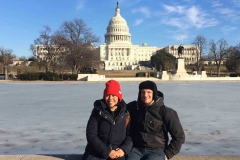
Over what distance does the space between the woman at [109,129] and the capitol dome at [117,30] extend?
110047 mm

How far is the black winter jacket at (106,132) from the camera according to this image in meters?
3.12

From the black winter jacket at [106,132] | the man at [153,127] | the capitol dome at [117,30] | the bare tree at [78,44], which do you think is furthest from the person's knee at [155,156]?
the capitol dome at [117,30]

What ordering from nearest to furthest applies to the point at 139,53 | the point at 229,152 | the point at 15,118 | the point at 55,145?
the point at 229,152
the point at 55,145
the point at 15,118
the point at 139,53

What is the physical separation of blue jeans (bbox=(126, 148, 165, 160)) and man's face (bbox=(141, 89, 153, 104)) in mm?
564

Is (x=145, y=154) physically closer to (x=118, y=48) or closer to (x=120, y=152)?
(x=120, y=152)

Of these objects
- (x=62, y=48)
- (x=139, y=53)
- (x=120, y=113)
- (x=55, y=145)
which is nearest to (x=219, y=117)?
(x=55, y=145)

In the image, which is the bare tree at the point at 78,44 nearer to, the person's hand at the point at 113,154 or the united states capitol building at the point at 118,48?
the person's hand at the point at 113,154

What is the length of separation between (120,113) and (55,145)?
204 cm

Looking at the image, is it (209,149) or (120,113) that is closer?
(120,113)

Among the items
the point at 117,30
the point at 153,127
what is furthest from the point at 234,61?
the point at 153,127

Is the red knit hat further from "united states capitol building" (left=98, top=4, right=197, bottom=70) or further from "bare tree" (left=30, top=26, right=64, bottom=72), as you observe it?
"united states capitol building" (left=98, top=4, right=197, bottom=70)

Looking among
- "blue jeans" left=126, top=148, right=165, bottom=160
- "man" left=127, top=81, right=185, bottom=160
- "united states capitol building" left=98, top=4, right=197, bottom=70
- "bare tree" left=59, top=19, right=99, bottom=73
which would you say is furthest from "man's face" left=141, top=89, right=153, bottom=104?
"united states capitol building" left=98, top=4, right=197, bottom=70

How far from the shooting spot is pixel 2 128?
6145 millimetres

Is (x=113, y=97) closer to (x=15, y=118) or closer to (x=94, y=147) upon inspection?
(x=94, y=147)
